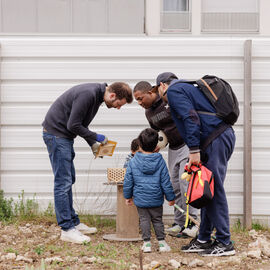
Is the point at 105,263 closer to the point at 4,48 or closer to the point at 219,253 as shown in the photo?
the point at 219,253

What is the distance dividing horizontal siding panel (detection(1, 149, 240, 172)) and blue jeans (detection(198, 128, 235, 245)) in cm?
169

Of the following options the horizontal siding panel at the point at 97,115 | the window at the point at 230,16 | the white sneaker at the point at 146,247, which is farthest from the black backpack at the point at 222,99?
the window at the point at 230,16

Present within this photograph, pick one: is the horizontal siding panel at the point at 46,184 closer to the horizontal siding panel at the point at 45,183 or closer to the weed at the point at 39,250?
the horizontal siding panel at the point at 45,183

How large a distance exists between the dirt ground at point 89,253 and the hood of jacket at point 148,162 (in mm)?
788

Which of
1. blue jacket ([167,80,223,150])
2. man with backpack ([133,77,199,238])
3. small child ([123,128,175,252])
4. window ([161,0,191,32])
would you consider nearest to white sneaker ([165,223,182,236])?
man with backpack ([133,77,199,238])

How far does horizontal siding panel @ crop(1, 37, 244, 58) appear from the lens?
18.1ft

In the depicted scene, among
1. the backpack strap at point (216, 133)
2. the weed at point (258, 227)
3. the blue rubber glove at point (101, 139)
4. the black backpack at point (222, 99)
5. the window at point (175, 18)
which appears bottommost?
the weed at point (258, 227)

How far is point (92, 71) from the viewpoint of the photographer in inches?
218

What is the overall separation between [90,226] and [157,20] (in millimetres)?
2690

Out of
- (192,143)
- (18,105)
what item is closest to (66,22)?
(18,105)

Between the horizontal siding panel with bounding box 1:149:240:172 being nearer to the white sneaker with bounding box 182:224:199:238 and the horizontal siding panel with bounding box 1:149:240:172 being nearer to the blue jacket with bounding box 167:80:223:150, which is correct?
the white sneaker with bounding box 182:224:199:238

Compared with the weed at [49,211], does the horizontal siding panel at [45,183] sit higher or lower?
higher

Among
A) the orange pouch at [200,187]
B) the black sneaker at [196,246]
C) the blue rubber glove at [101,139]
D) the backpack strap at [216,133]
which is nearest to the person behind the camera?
A: the orange pouch at [200,187]

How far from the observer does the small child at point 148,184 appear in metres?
4.36
